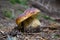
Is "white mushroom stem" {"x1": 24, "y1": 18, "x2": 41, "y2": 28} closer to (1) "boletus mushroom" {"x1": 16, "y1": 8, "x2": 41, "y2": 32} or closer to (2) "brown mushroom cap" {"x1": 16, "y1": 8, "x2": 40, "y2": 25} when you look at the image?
(1) "boletus mushroom" {"x1": 16, "y1": 8, "x2": 41, "y2": 32}

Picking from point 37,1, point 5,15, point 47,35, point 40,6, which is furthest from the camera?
point 37,1

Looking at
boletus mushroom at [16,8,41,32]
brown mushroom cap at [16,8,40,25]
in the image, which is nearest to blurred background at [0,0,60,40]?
boletus mushroom at [16,8,41,32]

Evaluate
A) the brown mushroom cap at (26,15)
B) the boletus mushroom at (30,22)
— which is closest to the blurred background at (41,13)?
the boletus mushroom at (30,22)

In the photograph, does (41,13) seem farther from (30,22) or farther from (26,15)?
(26,15)

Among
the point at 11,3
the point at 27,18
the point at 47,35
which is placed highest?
the point at 11,3

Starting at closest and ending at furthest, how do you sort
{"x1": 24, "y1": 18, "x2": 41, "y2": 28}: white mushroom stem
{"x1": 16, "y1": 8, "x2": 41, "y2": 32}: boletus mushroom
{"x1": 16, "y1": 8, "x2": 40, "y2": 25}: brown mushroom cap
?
{"x1": 16, "y1": 8, "x2": 40, "y2": 25}: brown mushroom cap
{"x1": 16, "y1": 8, "x2": 41, "y2": 32}: boletus mushroom
{"x1": 24, "y1": 18, "x2": 41, "y2": 28}: white mushroom stem

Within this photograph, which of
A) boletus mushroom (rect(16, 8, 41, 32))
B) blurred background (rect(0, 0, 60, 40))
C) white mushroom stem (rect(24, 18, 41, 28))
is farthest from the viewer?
blurred background (rect(0, 0, 60, 40))

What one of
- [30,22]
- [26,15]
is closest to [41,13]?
[30,22]

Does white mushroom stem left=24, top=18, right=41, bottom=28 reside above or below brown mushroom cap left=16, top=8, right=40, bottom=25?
below

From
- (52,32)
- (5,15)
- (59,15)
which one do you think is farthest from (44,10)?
(52,32)

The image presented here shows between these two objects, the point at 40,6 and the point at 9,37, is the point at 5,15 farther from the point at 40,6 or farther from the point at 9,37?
the point at 9,37

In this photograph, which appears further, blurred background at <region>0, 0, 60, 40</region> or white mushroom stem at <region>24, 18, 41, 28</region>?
blurred background at <region>0, 0, 60, 40</region>
